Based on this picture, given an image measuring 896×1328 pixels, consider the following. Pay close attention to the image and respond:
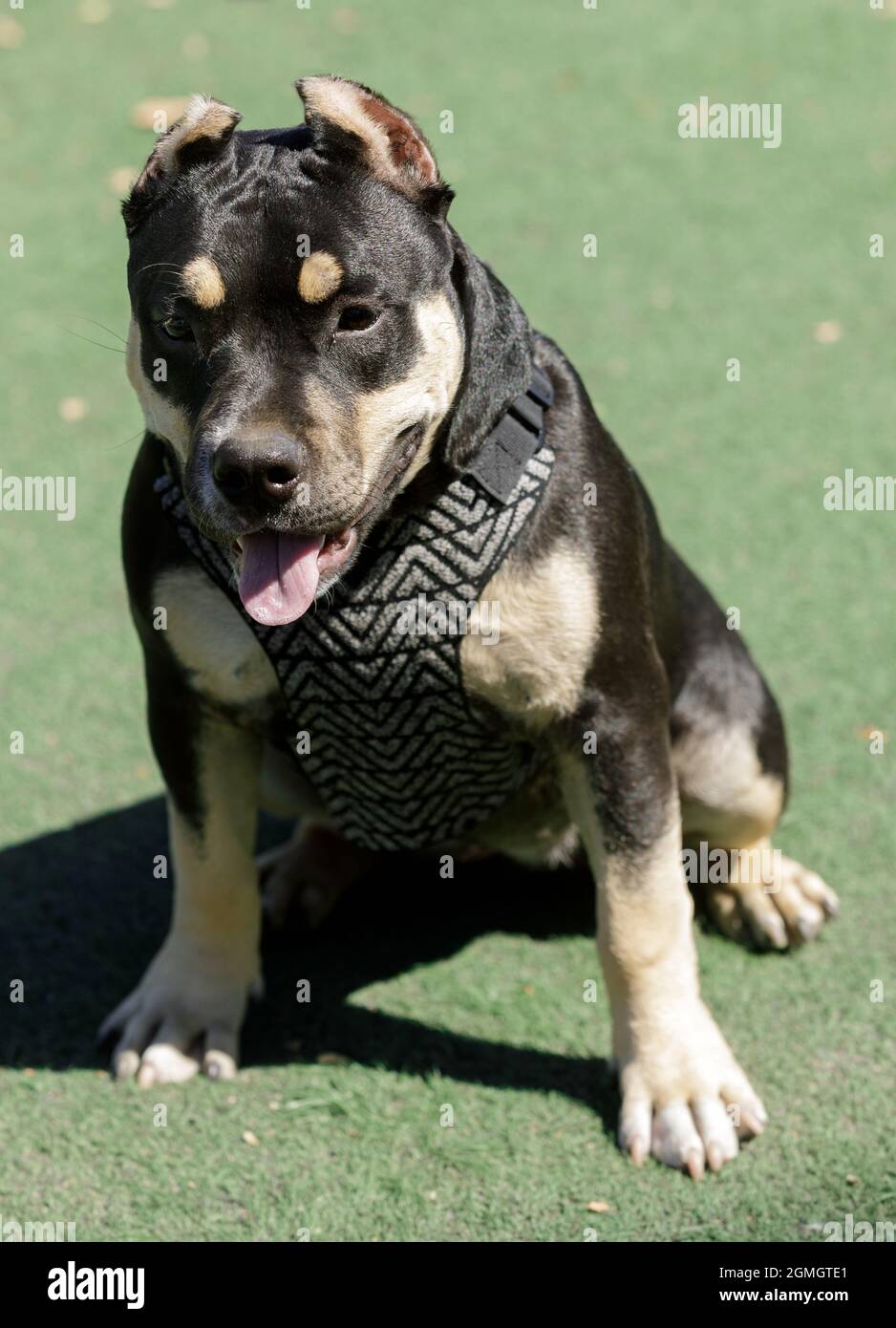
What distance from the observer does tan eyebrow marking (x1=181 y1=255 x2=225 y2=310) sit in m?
2.88

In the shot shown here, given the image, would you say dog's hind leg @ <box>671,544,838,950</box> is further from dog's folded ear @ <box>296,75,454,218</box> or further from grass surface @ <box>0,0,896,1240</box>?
dog's folded ear @ <box>296,75,454,218</box>

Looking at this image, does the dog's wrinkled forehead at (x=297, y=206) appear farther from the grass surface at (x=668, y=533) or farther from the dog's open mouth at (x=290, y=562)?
the grass surface at (x=668, y=533)

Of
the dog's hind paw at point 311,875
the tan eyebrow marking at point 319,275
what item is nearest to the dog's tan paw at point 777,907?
the dog's hind paw at point 311,875

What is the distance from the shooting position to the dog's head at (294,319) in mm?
2855

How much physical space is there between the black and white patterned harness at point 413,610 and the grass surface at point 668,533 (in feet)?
3.03

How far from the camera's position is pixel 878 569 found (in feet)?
18.2

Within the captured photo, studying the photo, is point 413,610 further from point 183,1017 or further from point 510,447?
point 183,1017

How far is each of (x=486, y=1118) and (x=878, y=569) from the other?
274 cm

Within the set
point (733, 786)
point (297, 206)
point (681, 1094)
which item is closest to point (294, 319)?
point (297, 206)

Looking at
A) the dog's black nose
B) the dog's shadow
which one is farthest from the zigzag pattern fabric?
the dog's shadow

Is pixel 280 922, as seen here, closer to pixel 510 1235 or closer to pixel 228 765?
pixel 228 765

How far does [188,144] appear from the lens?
2.97 m

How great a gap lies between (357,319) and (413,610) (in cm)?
63
